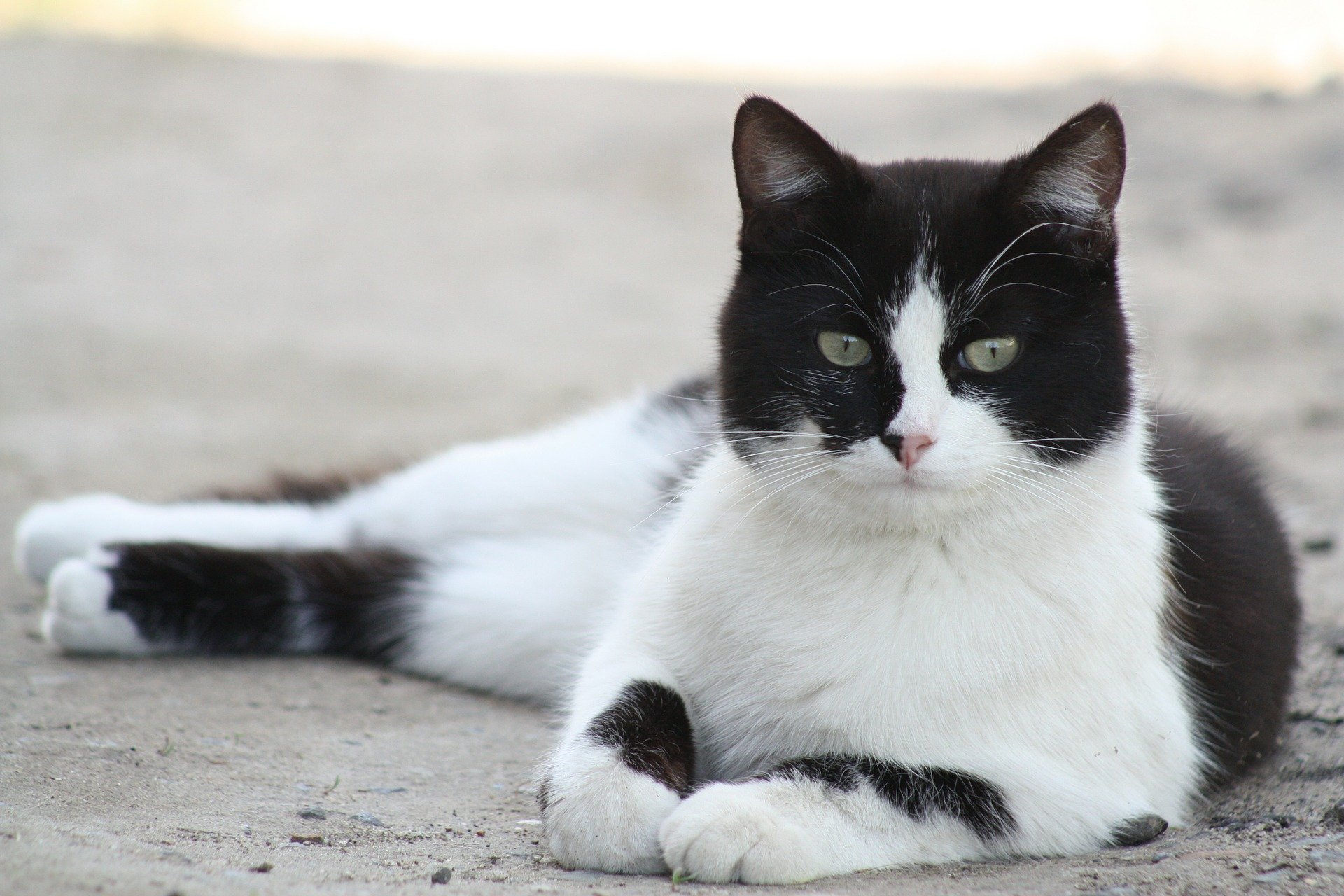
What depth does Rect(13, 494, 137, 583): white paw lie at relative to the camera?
3.23 metres

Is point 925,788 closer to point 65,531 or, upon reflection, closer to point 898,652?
point 898,652

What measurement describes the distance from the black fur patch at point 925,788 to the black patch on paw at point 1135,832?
0.20m

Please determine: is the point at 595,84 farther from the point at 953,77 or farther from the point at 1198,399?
the point at 1198,399

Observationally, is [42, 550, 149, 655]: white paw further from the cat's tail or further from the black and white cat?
the black and white cat

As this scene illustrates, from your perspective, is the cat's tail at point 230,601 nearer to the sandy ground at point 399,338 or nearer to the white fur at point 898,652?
the sandy ground at point 399,338

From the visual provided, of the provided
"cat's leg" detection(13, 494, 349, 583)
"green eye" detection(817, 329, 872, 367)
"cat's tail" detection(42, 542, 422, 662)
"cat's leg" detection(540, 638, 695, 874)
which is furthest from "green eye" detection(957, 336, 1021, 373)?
"cat's leg" detection(13, 494, 349, 583)

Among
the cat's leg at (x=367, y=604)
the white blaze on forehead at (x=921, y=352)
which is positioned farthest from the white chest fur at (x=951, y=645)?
the cat's leg at (x=367, y=604)

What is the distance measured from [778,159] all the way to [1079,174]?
1.58ft

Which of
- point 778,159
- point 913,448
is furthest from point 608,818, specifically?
point 778,159

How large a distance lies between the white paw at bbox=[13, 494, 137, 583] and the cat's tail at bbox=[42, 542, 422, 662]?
0.86 ft

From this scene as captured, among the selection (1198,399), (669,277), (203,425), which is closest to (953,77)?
(669,277)

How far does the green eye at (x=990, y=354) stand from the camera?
1925 mm

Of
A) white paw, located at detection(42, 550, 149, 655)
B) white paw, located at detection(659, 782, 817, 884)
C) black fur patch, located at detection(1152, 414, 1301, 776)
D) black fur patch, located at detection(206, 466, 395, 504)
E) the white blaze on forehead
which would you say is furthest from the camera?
black fur patch, located at detection(206, 466, 395, 504)

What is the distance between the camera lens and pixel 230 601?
9.68ft
